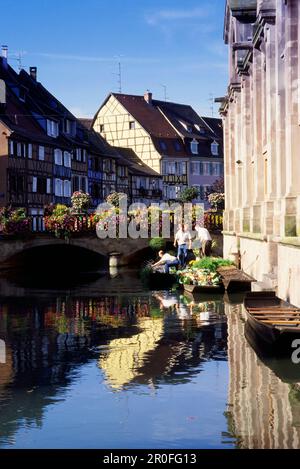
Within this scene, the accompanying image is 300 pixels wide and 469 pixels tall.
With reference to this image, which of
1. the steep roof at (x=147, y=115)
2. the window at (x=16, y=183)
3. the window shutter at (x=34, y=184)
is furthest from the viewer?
the steep roof at (x=147, y=115)

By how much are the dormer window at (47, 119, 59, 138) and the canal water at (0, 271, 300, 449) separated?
43171mm

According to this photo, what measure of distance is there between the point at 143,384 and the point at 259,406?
236cm

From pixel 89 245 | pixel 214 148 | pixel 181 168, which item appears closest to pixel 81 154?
pixel 181 168

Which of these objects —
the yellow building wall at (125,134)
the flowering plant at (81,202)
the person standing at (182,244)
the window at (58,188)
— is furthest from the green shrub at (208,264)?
the yellow building wall at (125,134)

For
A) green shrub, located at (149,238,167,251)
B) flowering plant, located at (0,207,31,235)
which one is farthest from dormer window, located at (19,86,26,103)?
green shrub, located at (149,238,167,251)

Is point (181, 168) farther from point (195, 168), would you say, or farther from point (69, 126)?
point (69, 126)

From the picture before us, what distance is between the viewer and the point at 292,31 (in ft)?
72.2

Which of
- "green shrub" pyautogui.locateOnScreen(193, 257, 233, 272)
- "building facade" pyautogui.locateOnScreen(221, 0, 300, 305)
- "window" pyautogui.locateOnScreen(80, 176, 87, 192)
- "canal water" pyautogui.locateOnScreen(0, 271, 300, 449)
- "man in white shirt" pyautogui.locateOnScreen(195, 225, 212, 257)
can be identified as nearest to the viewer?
"canal water" pyautogui.locateOnScreen(0, 271, 300, 449)

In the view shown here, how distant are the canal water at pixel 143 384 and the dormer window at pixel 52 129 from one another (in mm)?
43171

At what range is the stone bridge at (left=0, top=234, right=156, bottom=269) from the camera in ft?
154

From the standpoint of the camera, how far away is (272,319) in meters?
16.2

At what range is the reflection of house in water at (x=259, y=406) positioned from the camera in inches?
393

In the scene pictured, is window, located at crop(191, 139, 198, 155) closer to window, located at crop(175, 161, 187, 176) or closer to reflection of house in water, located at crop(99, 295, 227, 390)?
window, located at crop(175, 161, 187, 176)

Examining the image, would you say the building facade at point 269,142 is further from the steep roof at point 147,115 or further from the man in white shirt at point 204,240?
the steep roof at point 147,115
